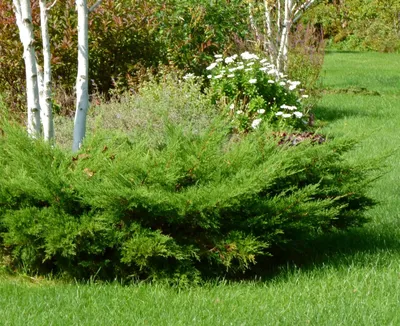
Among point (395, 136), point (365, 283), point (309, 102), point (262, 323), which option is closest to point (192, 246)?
point (262, 323)

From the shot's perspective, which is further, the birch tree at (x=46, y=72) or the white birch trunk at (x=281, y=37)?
the white birch trunk at (x=281, y=37)

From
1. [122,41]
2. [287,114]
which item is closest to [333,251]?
[287,114]

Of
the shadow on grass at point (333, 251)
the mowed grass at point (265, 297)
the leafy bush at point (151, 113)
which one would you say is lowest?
the shadow on grass at point (333, 251)

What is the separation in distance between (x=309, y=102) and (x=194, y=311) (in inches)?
339

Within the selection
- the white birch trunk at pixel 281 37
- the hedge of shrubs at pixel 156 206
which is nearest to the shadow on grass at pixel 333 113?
the white birch trunk at pixel 281 37

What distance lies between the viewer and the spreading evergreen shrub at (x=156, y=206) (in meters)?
4.16

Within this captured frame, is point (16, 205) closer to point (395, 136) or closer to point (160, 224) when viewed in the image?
point (160, 224)

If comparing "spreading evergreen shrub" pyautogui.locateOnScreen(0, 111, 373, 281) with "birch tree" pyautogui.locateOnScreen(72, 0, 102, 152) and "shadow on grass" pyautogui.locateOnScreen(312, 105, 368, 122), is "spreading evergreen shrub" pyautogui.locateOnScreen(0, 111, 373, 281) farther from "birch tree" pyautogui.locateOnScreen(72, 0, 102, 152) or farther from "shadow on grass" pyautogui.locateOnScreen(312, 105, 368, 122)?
"shadow on grass" pyautogui.locateOnScreen(312, 105, 368, 122)

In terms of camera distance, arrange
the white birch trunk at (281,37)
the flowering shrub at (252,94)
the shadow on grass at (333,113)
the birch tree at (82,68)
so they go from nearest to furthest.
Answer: the birch tree at (82,68) < the flowering shrub at (252,94) < the white birch trunk at (281,37) < the shadow on grass at (333,113)

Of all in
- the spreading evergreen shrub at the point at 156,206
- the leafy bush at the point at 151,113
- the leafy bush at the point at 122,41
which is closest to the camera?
the spreading evergreen shrub at the point at 156,206

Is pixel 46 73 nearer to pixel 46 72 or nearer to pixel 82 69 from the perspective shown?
pixel 46 72

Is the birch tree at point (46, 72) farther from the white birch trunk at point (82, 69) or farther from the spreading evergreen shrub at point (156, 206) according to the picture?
the spreading evergreen shrub at point (156, 206)

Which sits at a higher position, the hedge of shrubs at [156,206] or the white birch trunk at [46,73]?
the white birch trunk at [46,73]

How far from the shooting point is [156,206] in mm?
4148
